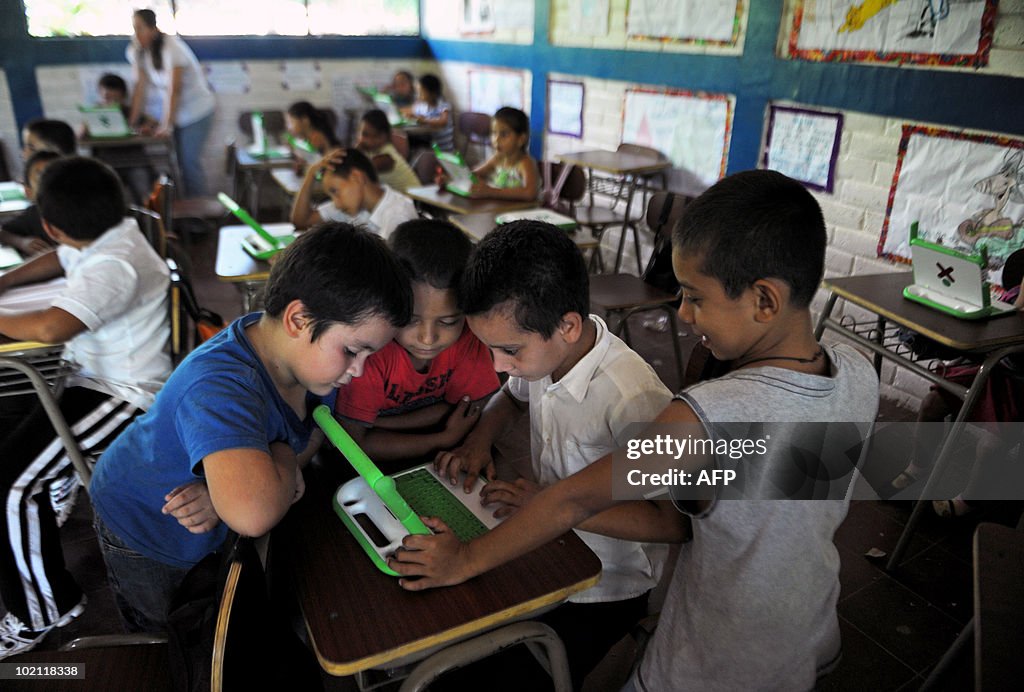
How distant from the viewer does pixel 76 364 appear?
70.3 inches

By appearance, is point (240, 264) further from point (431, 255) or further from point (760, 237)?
point (760, 237)

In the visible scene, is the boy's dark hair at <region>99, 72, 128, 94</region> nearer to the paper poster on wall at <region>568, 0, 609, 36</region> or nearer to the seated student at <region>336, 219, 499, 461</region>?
the paper poster on wall at <region>568, 0, 609, 36</region>

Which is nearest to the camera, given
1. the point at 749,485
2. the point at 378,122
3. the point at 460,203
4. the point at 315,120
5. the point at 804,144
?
the point at 749,485

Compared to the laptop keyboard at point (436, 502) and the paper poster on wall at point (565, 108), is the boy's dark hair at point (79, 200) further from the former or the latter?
the paper poster on wall at point (565, 108)

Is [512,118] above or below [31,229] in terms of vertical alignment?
above

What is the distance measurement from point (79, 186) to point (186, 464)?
43.5 inches

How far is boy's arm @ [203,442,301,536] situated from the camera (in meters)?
0.88

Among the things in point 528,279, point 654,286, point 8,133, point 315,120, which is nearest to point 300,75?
point 8,133

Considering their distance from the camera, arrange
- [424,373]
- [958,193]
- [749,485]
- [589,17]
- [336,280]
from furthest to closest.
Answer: [589,17] → [958,193] → [424,373] → [336,280] → [749,485]

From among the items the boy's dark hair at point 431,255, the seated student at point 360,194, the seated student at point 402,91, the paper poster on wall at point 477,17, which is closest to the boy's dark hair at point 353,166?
the seated student at point 360,194

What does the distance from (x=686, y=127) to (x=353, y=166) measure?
2.10 m

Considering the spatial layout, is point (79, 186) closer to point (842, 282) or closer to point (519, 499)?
point (519, 499)

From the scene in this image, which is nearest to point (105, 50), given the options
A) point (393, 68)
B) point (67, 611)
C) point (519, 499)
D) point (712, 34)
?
point (393, 68)

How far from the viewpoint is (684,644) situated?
942 mm
